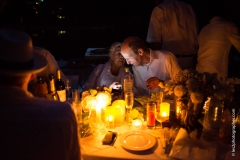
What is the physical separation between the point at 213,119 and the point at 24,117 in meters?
1.31

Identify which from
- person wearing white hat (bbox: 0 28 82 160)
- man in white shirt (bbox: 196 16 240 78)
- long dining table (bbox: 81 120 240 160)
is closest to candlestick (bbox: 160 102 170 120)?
long dining table (bbox: 81 120 240 160)

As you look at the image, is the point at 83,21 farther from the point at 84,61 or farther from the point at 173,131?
the point at 173,131

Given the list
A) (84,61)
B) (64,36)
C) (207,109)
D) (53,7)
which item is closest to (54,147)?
(207,109)

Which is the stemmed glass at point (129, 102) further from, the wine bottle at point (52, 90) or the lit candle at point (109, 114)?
the wine bottle at point (52, 90)

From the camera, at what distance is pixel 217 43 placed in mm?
3492

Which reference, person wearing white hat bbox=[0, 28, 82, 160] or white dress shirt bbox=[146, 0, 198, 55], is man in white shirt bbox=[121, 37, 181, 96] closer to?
white dress shirt bbox=[146, 0, 198, 55]

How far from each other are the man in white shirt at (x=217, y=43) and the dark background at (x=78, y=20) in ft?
5.20

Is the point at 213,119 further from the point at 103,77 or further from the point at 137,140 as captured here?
the point at 103,77

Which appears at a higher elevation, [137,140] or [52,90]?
[52,90]

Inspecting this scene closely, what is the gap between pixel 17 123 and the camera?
1.10 metres

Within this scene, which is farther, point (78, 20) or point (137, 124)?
point (78, 20)

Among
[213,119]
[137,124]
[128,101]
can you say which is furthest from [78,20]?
[213,119]

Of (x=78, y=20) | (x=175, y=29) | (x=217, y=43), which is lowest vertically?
(x=78, y=20)

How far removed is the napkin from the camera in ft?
5.73
